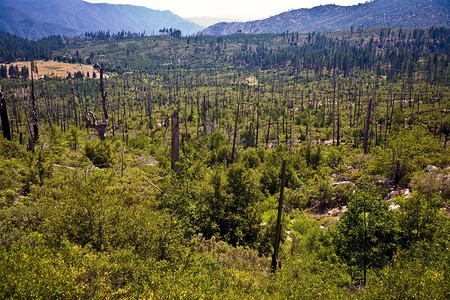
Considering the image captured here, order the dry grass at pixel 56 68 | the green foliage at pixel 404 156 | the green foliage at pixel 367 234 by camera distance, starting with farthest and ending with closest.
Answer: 1. the dry grass at pixel 56 68
2. the green foliage at pixel 404 156
3. the green foliage at pixel 367 234

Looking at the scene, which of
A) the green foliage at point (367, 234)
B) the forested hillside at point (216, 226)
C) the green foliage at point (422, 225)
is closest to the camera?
the forested hillside at point (216, 226)

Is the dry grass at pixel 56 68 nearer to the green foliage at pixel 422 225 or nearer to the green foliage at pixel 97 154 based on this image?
the green foliage at pixel 97 154

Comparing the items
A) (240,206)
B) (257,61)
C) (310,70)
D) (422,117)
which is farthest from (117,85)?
(240,206)

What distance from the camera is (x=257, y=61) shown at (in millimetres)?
186875

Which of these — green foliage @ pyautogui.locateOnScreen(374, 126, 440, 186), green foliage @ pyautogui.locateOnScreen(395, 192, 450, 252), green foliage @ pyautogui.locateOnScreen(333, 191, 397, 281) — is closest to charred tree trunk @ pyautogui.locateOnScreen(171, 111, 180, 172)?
green foliage @ pyautogui.locateOnScreen(333, 191, 397, 281)

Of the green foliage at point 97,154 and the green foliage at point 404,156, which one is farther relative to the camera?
the green foliage at point 404,156

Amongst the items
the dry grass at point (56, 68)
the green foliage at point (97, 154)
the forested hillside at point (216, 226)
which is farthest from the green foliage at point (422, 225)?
the dry grass at point (56, 68)

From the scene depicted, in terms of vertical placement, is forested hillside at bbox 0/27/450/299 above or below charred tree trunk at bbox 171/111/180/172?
below

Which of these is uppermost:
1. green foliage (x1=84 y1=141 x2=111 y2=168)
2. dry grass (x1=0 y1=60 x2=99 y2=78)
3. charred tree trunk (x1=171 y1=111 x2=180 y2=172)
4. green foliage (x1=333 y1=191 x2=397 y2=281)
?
dry grass (x1=0 y1=60 x2=99 y2=78)

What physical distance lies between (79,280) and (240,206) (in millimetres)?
10060

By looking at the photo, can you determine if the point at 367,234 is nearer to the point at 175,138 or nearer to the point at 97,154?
the point at 175,138

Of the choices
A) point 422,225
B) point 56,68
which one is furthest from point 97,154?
point 56,68

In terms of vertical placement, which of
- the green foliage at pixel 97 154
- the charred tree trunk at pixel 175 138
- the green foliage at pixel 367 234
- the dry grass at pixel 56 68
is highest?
the dry grass at pixel 56 68

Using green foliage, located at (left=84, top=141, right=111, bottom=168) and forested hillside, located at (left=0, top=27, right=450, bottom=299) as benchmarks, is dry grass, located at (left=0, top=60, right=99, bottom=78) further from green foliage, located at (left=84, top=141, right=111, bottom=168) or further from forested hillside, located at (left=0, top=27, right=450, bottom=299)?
green foliage, located at (left=84, top=141, right=111, bottom=168)
